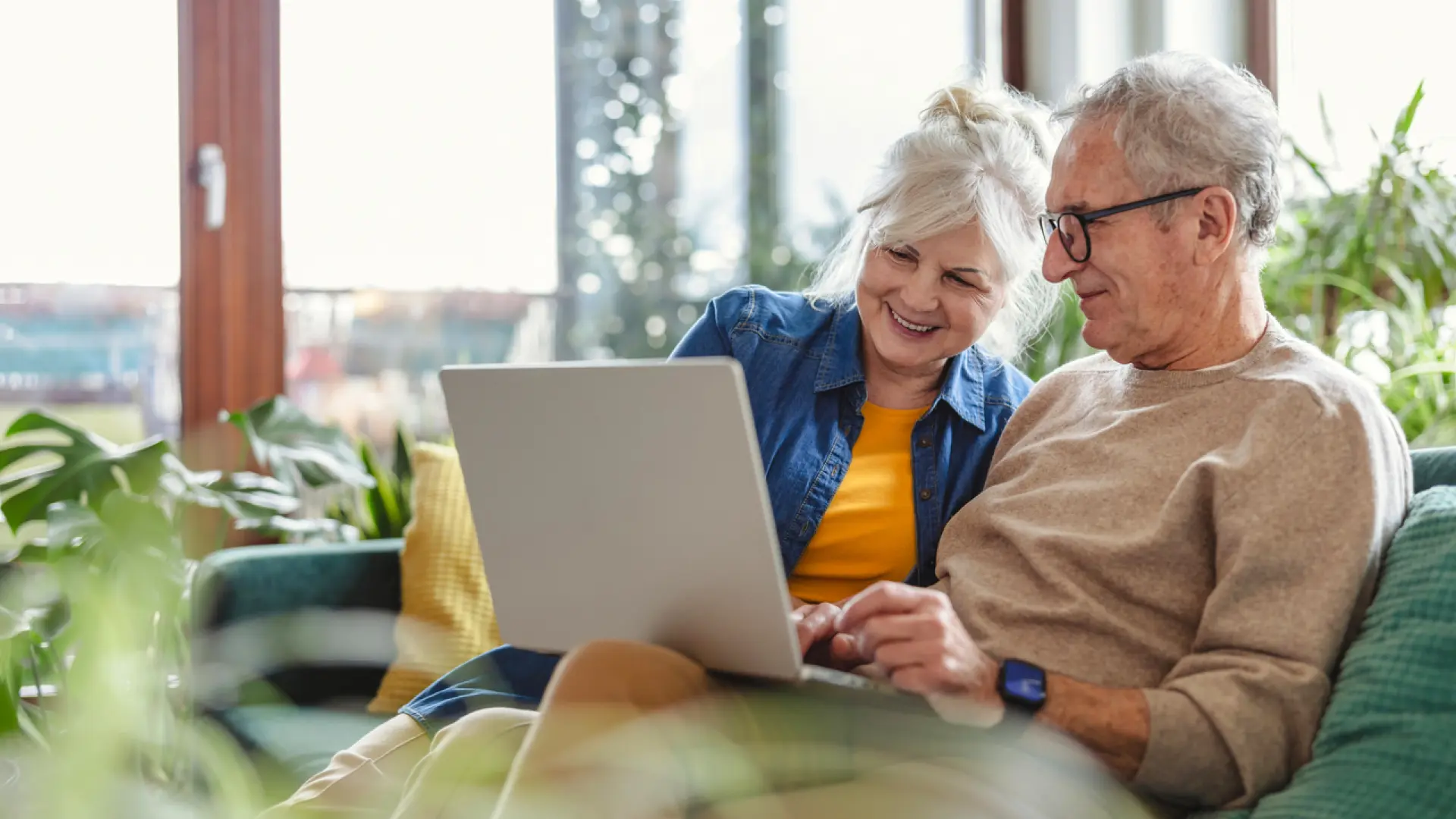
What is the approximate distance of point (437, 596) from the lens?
2.38 m

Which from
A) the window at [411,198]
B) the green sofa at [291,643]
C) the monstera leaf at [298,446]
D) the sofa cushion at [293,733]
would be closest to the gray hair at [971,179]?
the green sofa at [291,643]

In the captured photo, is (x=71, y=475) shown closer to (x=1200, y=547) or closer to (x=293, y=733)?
(x=293, y=733)

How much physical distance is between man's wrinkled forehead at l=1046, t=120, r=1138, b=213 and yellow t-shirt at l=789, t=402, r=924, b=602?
0.43 m

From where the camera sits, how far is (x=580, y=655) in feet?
3.65

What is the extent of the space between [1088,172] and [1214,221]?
15 centimetres

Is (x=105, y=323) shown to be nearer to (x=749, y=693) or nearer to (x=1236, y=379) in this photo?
(x=749, y=693)

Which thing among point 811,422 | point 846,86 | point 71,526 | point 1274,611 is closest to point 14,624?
point 71,526

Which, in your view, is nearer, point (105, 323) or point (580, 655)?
point (580, 655)

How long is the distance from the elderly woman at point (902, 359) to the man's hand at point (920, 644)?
16.6 inches

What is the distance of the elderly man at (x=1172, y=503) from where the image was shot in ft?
3.88

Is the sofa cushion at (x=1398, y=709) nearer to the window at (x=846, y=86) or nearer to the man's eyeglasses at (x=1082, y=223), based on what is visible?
the man's eyeglasses at (x=1082, y=223)

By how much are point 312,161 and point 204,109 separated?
29 centimetres

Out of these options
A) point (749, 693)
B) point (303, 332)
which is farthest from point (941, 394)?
point (303, 332)

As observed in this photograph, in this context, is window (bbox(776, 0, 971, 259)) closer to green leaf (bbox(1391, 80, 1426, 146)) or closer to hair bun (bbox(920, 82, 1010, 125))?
green leaf (bbox(1391, 80, 1426, 146))
